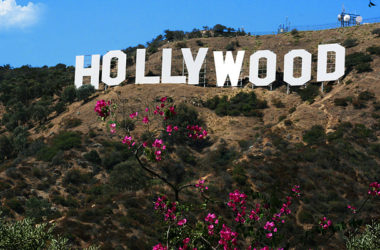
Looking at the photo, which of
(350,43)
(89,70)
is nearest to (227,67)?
(89,70)

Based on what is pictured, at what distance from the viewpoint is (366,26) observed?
87.2 m

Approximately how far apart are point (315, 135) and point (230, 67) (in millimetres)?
18543

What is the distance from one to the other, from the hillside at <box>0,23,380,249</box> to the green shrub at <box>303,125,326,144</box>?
0.37 ft

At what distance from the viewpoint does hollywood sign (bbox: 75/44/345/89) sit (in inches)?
2564

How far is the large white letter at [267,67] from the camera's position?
6738 cm

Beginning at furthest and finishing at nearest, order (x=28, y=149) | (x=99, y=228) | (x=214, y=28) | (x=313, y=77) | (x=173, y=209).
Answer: (x=214, y=28), (x=313, y=77), (x=28, y=149), (x=99, y=228), (x=173, y=209)

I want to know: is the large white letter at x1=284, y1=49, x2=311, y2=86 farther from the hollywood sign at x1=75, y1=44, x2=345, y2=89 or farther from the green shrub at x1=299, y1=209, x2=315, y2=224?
the green shrub at x1=299, y1=209, x2=315, y2=224

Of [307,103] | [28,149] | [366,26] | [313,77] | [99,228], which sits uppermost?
[366,26]

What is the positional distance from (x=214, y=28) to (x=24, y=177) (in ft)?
219

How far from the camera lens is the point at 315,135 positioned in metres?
56.2

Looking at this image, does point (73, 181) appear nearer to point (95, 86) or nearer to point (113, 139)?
point (113, 139)

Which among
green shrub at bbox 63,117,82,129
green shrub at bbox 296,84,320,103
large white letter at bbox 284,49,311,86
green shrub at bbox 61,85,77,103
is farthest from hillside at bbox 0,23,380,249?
large white letter at bbox 284,49,311,86

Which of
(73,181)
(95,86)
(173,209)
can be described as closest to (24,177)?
(73,181)

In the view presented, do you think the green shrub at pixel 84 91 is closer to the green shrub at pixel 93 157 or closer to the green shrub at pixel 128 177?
the green shrub at pixel 93 157
